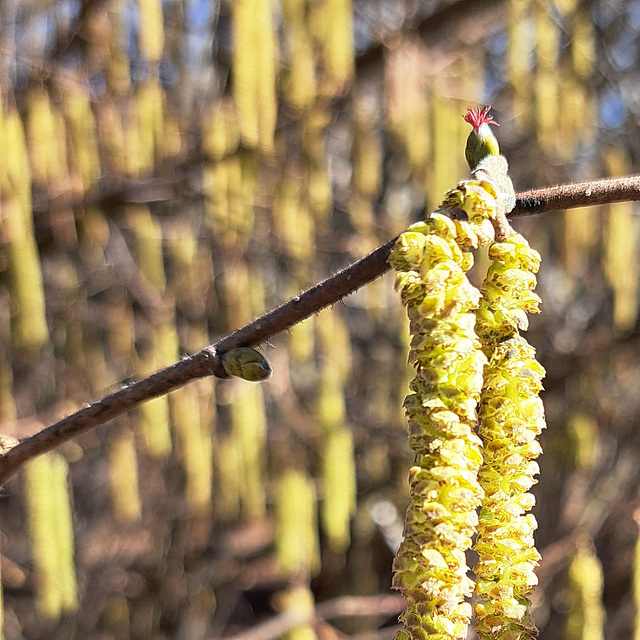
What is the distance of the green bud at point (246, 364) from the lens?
0.53m

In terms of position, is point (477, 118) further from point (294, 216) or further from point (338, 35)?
point (294, 216)

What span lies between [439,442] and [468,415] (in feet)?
0.07

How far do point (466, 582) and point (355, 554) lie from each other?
2.91m

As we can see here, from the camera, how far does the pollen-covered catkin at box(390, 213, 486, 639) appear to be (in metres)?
0.42

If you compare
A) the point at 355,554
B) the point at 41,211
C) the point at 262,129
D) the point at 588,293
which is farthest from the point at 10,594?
the point at 588,293

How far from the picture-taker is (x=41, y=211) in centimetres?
180

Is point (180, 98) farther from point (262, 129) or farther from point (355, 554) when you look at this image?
point (355, 554)

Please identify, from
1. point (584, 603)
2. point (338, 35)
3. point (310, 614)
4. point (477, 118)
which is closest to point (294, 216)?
point (338, 35)

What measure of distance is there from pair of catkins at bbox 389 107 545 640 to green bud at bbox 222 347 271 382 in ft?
0.39

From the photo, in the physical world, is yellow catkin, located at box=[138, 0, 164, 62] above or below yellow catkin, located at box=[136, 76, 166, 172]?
above

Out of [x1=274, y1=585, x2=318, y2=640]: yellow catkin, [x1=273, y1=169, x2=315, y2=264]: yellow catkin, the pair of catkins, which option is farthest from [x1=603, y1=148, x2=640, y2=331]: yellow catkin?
the pair of catkins

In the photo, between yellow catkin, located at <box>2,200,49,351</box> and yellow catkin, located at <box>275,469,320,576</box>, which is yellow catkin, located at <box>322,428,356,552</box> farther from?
yellow catkin, located at <box>2,200,49,351</box>

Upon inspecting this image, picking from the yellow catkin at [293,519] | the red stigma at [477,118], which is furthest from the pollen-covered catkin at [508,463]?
the yellow catkin at [293,519]

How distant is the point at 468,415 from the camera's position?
43 centimetres
